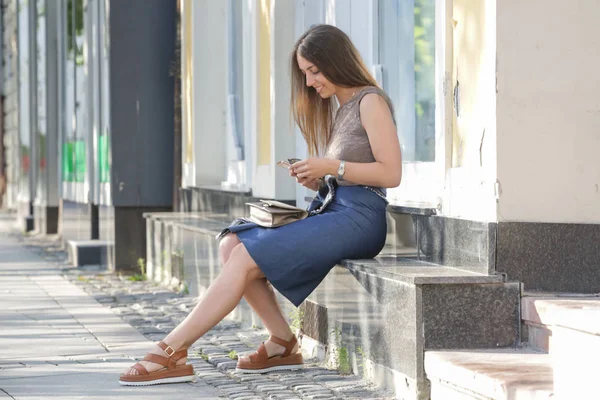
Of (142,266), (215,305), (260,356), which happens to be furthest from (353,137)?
(142,266)

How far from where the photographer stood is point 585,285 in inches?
187

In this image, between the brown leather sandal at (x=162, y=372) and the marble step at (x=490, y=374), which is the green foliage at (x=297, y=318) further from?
the marble step at (x=490, y=374)

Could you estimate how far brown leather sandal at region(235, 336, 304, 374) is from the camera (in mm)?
5625

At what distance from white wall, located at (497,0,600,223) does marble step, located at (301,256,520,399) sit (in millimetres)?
308

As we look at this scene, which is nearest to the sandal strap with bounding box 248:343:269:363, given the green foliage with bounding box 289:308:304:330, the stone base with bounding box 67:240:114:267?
the green foliage with bounding box 289:308:304:330

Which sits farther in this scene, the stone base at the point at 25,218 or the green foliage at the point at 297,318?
the stone base at the point at 25,218

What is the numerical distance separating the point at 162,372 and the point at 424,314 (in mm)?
1266

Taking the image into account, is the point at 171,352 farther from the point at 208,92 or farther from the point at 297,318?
the point at 208,92

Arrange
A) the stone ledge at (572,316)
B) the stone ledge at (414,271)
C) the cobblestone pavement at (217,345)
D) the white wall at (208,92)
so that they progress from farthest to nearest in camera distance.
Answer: the white wall at (208,92)
the cobblestone pavement at (217,345)
the stone ledge at (414,271)
the stone ledge at (572,316)

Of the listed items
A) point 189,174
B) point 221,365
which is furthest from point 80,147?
point 221,365

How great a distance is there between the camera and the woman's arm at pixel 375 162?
17.2ft

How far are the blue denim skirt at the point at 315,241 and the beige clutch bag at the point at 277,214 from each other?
29 millimetres

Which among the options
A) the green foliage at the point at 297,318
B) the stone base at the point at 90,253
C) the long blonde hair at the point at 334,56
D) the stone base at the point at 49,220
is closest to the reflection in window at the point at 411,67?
the long blonde hair at the point at 334,56

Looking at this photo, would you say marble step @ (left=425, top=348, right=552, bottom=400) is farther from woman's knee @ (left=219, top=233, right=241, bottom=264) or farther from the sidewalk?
woman's knee @ (left=219, top=233, right=241, bottom=264)
